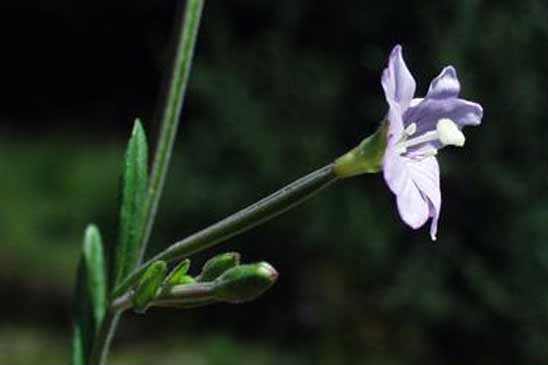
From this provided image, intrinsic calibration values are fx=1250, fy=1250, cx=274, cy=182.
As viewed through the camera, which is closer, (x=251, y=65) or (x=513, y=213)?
(x=513, y=213)

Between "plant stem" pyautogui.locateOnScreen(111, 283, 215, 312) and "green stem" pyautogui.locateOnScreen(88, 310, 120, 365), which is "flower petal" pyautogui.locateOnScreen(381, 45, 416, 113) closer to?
"plant stem" pyautogui.locateOnScreen(111, 283, 215, 312)

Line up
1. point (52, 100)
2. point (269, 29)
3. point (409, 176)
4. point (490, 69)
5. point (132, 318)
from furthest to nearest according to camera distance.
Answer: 1. point (52, 100)
2. point (132, 318)
3. point (269, 29)
4. point (490, 69)
5. point (409, 176)

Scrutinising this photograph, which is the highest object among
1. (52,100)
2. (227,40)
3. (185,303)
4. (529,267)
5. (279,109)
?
(52,100)

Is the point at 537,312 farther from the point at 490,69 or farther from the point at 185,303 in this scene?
the point at 185,303

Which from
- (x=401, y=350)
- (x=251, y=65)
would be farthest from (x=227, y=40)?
(x=401, y=350)

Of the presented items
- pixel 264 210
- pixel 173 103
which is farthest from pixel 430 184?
pixel 173 103

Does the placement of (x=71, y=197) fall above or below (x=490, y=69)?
above

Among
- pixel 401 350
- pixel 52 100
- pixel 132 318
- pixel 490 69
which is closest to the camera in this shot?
pixel 490 69

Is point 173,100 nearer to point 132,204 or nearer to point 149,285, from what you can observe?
point 132,204

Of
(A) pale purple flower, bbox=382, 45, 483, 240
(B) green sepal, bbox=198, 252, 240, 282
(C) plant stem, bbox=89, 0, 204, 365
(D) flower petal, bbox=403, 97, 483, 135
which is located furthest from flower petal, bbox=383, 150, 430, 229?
(C) plant stem, bbox=89, 0, 204, 365
